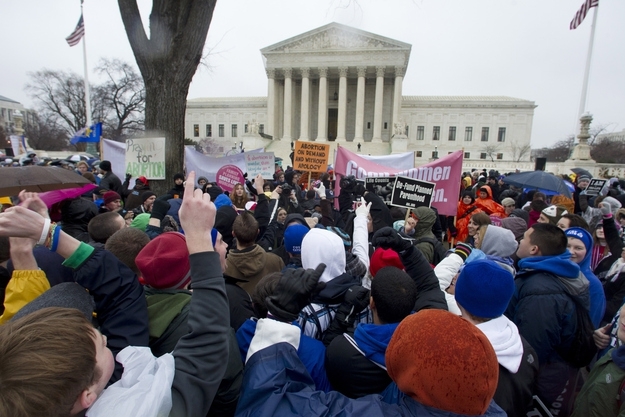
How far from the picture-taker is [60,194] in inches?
127

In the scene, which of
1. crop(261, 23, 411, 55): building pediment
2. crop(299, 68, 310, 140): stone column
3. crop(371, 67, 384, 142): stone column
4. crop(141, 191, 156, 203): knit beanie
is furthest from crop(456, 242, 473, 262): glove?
crop(261, 23, 411, 55): building pediment

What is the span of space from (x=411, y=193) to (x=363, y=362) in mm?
3433

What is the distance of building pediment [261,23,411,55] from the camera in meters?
46.1

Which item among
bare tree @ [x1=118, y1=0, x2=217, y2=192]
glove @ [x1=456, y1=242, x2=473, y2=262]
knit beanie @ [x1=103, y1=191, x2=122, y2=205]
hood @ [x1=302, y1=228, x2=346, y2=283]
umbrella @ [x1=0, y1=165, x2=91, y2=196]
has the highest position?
bare tree @ [x1=118, y1=0, x2=217, y2=192]

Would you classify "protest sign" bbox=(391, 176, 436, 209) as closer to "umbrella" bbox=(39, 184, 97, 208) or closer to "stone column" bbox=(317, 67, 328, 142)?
"umbrella" bbox=(39, 184, 97, 208)

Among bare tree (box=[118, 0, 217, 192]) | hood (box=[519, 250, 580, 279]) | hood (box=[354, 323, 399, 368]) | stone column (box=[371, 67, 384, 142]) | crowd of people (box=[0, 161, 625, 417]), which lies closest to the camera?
crowd of people (box=[0, 161, 625, 417])

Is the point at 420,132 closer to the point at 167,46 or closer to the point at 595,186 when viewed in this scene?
the point at 595,186

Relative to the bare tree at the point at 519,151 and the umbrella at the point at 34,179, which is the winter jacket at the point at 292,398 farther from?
the bare tree at the point at 519,151

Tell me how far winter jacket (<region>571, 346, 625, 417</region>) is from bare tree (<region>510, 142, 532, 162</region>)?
194 feet

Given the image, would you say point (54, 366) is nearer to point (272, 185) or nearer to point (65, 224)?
point (65, 224)

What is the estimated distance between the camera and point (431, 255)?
11.4 feet

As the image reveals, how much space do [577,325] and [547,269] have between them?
0.35 metres

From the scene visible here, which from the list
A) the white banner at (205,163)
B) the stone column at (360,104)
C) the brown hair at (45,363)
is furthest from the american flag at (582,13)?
the stone column at (360,104)

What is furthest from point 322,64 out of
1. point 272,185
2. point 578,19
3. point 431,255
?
point 431,255
